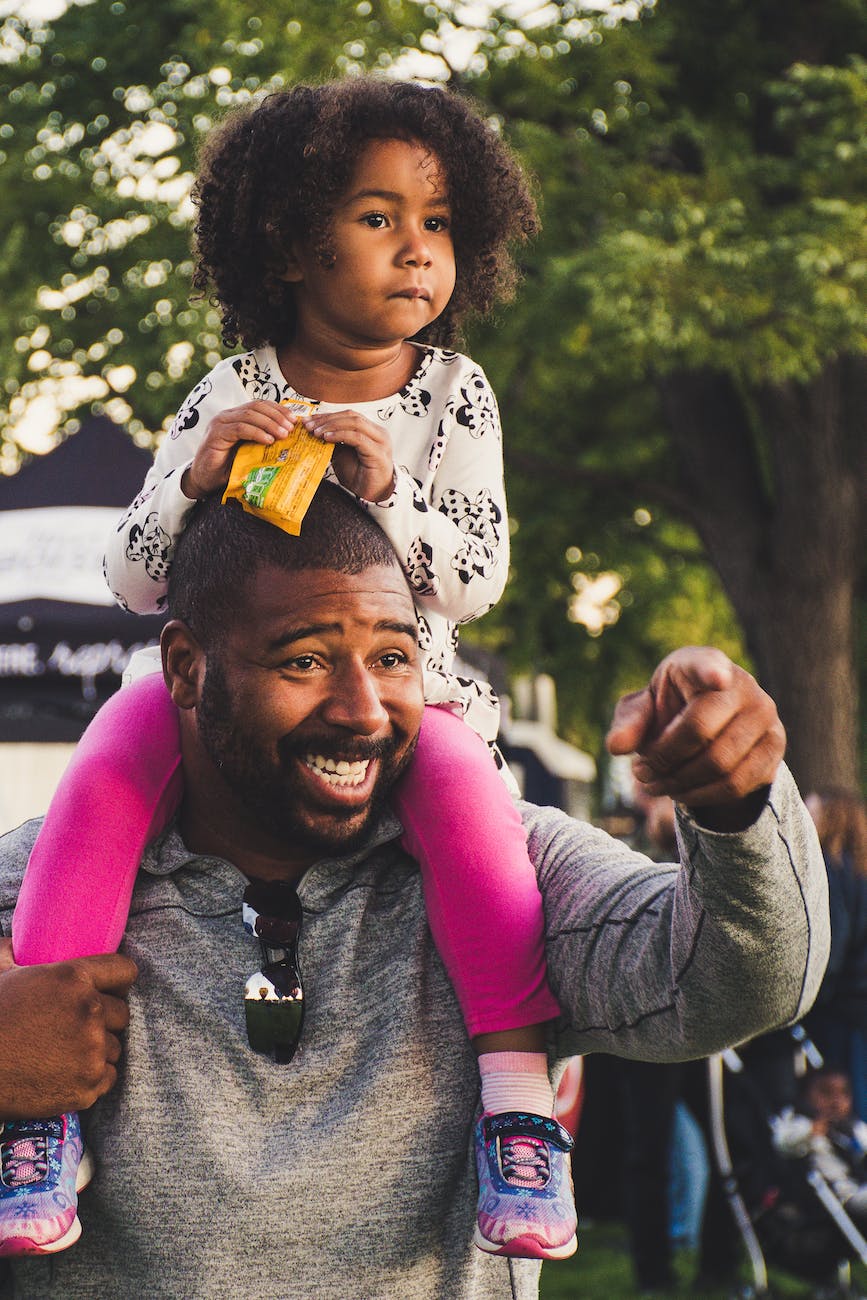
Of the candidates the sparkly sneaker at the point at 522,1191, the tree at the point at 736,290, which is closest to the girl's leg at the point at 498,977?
the sparkly sneaker at the point at 522,1191

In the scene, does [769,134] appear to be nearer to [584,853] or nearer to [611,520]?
[611,520]

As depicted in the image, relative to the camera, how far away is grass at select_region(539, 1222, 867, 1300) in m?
7.22

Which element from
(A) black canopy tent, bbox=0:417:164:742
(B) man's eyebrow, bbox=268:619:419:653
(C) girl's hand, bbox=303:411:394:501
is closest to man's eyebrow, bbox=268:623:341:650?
(B) man's eyebrow, bbox=268:619:419:653

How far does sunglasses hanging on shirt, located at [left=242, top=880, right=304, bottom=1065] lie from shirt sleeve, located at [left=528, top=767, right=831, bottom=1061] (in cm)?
36

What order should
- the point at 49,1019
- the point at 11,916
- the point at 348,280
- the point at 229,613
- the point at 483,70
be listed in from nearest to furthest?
the point at 49,1019
the point at 229,613
the point at 11,916
the point at 348,280
the point at 483,70

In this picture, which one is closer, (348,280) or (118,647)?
(348,280)

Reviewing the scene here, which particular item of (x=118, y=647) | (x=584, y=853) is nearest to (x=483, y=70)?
(x=118, y=647)

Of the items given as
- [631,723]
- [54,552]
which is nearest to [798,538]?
[54,552]

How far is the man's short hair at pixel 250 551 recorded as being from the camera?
86.2 inches

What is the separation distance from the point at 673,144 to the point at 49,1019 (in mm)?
11288

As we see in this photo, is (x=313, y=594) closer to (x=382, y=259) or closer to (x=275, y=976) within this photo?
(x=275, y=976)

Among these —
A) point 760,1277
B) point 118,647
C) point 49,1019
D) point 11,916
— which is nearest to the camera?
point 49,1019

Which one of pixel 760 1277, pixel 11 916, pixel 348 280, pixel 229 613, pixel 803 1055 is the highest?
pixel 348 280

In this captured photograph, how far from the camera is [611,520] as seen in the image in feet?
50.5
